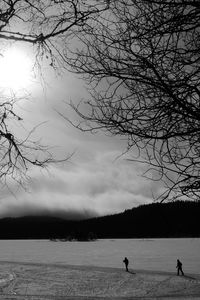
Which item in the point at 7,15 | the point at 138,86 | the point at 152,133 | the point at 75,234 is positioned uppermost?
the point at 75,234

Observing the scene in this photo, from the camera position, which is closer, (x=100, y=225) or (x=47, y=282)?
(x=47, y=282)

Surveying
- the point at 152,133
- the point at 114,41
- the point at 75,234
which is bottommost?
the point at 152,133

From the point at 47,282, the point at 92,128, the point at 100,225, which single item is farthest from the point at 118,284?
the point at 100,225

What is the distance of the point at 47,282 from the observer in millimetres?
24344

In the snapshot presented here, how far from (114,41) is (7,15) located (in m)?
1.30

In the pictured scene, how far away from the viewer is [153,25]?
12.4 ft

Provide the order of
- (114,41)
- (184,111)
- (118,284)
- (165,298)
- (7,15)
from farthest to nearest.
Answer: (118,284) < (165,298) < (7,15) < (114,41) < (184,111)

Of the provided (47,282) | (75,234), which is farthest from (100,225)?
(47,282)

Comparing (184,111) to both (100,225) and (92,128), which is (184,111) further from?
(100,225)

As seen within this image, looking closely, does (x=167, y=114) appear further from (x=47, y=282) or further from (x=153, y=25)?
(x=47, y=282)

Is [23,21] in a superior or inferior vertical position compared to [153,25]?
superior

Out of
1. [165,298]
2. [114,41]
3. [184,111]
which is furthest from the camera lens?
[165,298]

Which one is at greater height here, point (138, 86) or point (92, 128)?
point (138, 86)

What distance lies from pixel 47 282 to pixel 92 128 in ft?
72.2
